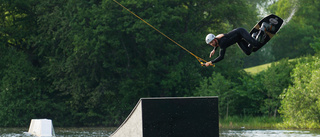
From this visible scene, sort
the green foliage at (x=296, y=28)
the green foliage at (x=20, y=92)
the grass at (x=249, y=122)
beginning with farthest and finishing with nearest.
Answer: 1. the green foliage at (x=296, y=28)
2. the green foliage at (x=20, y=92)
3. the grass at (x=249, y=122)

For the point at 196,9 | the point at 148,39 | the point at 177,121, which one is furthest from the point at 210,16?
the point at 177,121

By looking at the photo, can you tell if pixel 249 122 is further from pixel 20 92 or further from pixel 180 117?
pixel 180 117

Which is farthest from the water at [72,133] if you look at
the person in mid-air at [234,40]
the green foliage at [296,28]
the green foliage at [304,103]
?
the green foliage at [296,28]

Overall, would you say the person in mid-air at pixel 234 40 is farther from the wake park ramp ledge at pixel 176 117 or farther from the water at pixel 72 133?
the water at pixel 72 133

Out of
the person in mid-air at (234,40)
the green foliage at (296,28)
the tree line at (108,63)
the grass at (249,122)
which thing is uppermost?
the green foliage at (296,28)

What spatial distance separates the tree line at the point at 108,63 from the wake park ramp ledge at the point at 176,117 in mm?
20797

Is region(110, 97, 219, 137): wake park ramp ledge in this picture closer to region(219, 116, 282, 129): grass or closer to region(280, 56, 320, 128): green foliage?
region(280, 56, 320, 128): green foliage

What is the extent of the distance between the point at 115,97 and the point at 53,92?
5.34 metres

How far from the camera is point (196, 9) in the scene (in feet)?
120

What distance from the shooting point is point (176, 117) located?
11.2 metres

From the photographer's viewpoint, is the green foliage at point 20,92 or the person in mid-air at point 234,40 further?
the green foliage at point 20,92

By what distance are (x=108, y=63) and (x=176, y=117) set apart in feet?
78.4

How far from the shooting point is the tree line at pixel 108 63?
3341 cm

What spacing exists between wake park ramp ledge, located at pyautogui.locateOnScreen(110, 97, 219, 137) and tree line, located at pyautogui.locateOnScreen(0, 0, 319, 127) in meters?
20.8
